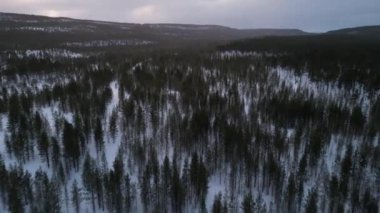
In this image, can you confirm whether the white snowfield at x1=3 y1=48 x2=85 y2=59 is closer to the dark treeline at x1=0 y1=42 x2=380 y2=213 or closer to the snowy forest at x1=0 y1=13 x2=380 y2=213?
the snowy forest at x1=0 y1=13 x2=380 y2=213

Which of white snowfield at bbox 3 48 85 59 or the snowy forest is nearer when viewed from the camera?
the snowy forest

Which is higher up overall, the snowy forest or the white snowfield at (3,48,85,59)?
the white snowfield at (3,48,85,59)

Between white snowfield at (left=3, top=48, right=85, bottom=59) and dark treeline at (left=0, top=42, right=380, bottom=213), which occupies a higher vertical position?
white snowfield at (left=3, top=48, right=85, bottom=59)

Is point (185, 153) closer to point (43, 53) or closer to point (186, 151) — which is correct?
point (186, 151)

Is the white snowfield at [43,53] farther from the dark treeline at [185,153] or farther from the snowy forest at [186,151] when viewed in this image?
the dark treeline at [185,153]

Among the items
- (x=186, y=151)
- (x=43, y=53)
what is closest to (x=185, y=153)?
(x=186, y=151)

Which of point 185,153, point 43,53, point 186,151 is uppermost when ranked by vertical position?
point 43,53

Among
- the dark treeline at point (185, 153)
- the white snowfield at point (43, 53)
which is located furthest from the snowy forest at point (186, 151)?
the white snowfield at point (43, 53)

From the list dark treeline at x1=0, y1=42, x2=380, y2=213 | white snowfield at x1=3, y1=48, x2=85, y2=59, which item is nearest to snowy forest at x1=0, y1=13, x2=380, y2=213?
dark treeline at x1=0, y1=42, x2=380, y2=213
